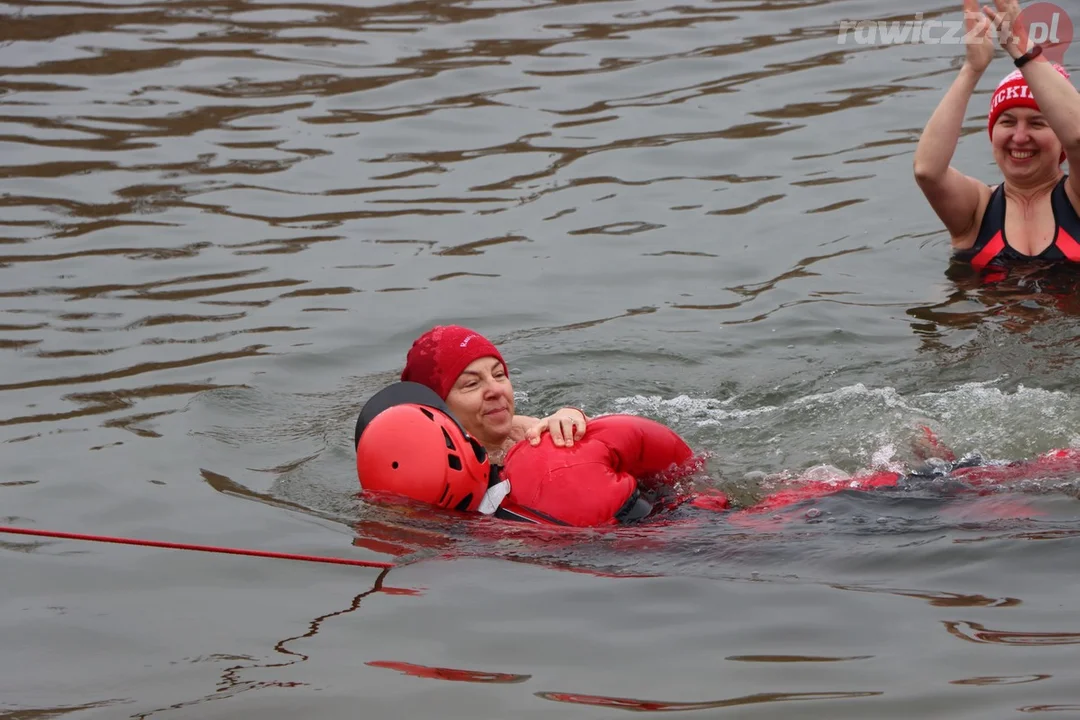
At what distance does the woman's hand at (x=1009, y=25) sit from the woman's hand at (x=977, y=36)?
0.12ft

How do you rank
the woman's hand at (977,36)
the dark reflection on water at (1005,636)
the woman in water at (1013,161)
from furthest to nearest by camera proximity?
the woman in water at (1013,161), the woman's hand at (977,36), the dark reflection on water at (1005,636)

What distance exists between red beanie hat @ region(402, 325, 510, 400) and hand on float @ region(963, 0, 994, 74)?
330 centimetres

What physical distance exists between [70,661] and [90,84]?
10509 mm

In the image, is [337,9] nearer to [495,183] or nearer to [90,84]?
[90,84]

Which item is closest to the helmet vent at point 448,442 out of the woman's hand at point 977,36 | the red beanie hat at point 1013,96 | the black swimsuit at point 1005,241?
the woman's hand at point 977,36

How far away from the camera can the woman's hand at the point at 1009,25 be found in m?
7.71

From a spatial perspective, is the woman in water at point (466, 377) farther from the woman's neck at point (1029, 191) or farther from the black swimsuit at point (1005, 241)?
the woman's neck at point (1029, 191)

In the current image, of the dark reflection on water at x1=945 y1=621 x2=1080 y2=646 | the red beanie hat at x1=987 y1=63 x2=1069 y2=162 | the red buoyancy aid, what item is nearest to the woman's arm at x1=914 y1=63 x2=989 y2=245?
the red beanie hat at x1=987 y1=63 x2=1069 y2=162

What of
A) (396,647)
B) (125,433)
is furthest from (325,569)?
(125,433)

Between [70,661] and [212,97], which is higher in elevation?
[212,97]

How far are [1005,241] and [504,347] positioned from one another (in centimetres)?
336

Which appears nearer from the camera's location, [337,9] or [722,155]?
[722,155]

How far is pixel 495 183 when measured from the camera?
1200 cm

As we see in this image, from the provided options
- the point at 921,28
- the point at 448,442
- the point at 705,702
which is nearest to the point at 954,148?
the point at 448,442
